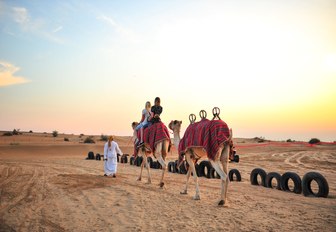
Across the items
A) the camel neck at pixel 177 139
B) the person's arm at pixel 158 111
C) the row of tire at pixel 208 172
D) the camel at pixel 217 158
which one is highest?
the person's arm at pixel 158 111

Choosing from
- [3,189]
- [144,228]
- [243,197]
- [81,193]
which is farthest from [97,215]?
[3,189]

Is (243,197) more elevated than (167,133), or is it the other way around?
(167,133)

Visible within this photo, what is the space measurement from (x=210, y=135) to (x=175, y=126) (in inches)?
128

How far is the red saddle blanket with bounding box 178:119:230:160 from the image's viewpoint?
345 inches

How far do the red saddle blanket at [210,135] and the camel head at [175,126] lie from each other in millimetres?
2052

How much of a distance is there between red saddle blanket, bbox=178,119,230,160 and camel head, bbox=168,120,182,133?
2.05 m

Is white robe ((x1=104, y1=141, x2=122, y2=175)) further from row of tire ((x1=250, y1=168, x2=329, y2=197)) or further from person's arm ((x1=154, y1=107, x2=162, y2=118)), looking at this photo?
row of tire ((x1=250, y1=168, x2=329, y2=197))

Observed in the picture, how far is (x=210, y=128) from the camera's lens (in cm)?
907

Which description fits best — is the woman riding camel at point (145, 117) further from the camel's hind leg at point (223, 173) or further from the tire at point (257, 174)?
the camel's hind leg at point (223, 173)

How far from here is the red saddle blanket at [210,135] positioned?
28.8ft

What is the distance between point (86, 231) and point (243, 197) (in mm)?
5227

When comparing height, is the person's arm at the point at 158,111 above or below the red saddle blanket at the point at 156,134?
above

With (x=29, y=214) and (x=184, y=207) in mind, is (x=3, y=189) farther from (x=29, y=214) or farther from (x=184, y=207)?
(x=184, y=207)

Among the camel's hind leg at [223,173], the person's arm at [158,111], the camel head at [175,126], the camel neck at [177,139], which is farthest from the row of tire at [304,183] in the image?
the person's arm at [158,111]
